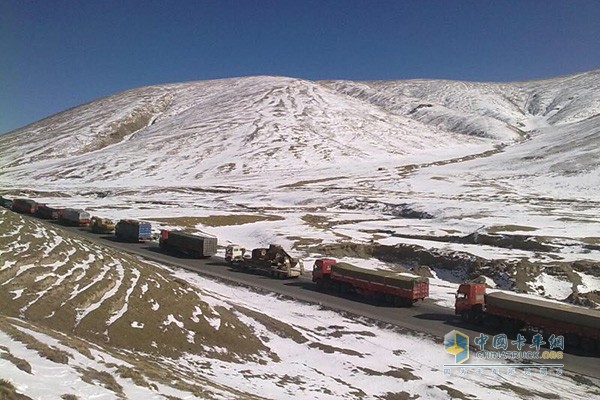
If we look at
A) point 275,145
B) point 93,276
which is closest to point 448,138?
point 275,145

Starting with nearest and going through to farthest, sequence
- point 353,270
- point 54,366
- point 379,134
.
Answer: point 54,366 < point 353,270 < point 379,134

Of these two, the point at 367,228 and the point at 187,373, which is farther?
the point at 367,228

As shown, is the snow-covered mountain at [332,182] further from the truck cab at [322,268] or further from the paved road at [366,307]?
the truck cab at [322,268]

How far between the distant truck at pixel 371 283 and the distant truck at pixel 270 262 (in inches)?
153

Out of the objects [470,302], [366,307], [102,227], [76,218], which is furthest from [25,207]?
[470,302]

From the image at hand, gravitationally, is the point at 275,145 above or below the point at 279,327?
above

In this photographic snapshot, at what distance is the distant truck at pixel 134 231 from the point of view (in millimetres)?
57562

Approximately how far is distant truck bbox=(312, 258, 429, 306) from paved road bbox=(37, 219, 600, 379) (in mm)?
771

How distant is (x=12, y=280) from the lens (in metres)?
22.5

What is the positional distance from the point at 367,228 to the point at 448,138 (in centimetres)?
14514

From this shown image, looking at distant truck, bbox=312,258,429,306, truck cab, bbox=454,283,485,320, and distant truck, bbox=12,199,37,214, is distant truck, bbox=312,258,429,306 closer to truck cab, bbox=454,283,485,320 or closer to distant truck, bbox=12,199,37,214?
truck cab, bbox=454,283,485,320

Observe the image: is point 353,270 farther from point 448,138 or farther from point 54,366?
point 448,138

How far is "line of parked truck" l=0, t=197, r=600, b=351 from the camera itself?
2420 centimetres

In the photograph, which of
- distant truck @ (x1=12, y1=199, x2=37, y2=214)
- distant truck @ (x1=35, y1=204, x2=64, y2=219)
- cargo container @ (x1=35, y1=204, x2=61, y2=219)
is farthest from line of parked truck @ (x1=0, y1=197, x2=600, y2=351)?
distant truck @ (x1=12, y1=199, x2=37, y2=214)
